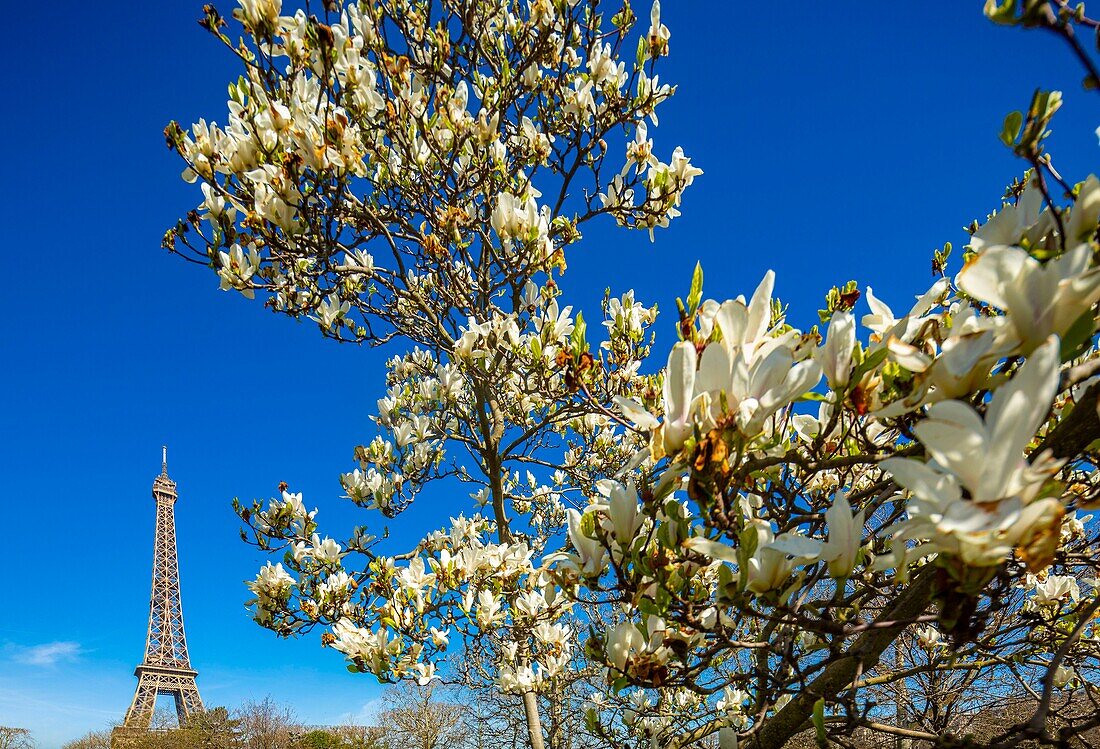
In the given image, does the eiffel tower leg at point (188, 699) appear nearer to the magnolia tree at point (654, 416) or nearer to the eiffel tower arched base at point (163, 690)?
the eiffel tower arched base at point (163, 690)

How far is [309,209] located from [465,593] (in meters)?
1.80

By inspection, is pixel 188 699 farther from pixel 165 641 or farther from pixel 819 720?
pixel 819 720

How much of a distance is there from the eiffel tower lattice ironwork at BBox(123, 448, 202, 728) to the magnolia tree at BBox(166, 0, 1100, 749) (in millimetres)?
30139

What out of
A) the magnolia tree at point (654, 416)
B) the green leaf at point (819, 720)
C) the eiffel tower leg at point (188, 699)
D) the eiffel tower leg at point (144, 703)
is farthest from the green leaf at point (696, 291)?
the eiffel tower leg at point (188, 699)

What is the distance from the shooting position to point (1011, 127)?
788mm

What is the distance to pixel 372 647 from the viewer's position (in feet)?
7.11

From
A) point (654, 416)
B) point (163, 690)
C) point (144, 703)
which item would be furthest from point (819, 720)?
point (163, 690)

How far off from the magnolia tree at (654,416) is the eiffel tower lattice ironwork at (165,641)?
30.1 metres

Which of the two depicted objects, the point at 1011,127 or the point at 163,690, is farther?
the point at 163,690

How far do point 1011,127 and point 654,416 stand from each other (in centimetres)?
75

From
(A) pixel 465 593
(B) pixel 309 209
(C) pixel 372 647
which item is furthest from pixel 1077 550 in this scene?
(B) pixel 309 209

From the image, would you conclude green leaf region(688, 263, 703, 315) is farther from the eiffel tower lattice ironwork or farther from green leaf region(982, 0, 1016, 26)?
the eiffel tower lattice ironwork

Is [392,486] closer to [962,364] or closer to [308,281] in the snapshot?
[308,281]

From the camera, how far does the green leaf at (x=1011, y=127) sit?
780mm
